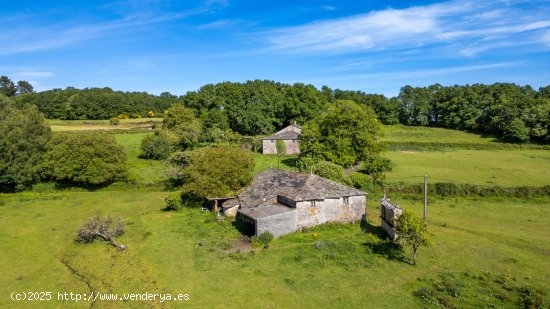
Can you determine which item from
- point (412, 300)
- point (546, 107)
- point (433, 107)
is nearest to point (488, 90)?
point (433, 107)

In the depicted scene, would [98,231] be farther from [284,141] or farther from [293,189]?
[284,141]

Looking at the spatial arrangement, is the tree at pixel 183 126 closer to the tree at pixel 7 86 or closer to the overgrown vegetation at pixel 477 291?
the overgrown vegetation at pixel 477 291

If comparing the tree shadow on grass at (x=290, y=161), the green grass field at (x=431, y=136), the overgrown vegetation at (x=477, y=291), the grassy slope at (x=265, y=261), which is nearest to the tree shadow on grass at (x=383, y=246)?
the grassy slope at (x=265, y=261)

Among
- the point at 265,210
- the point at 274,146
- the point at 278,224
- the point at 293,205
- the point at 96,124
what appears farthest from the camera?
the point at 96,124

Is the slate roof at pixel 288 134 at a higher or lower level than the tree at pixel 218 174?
higher

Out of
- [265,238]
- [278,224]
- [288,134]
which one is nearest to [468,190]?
[278,224]

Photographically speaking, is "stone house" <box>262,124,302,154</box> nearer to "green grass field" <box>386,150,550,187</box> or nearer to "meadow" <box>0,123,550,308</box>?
"green grass field" <box>386,150,550,187</box>
